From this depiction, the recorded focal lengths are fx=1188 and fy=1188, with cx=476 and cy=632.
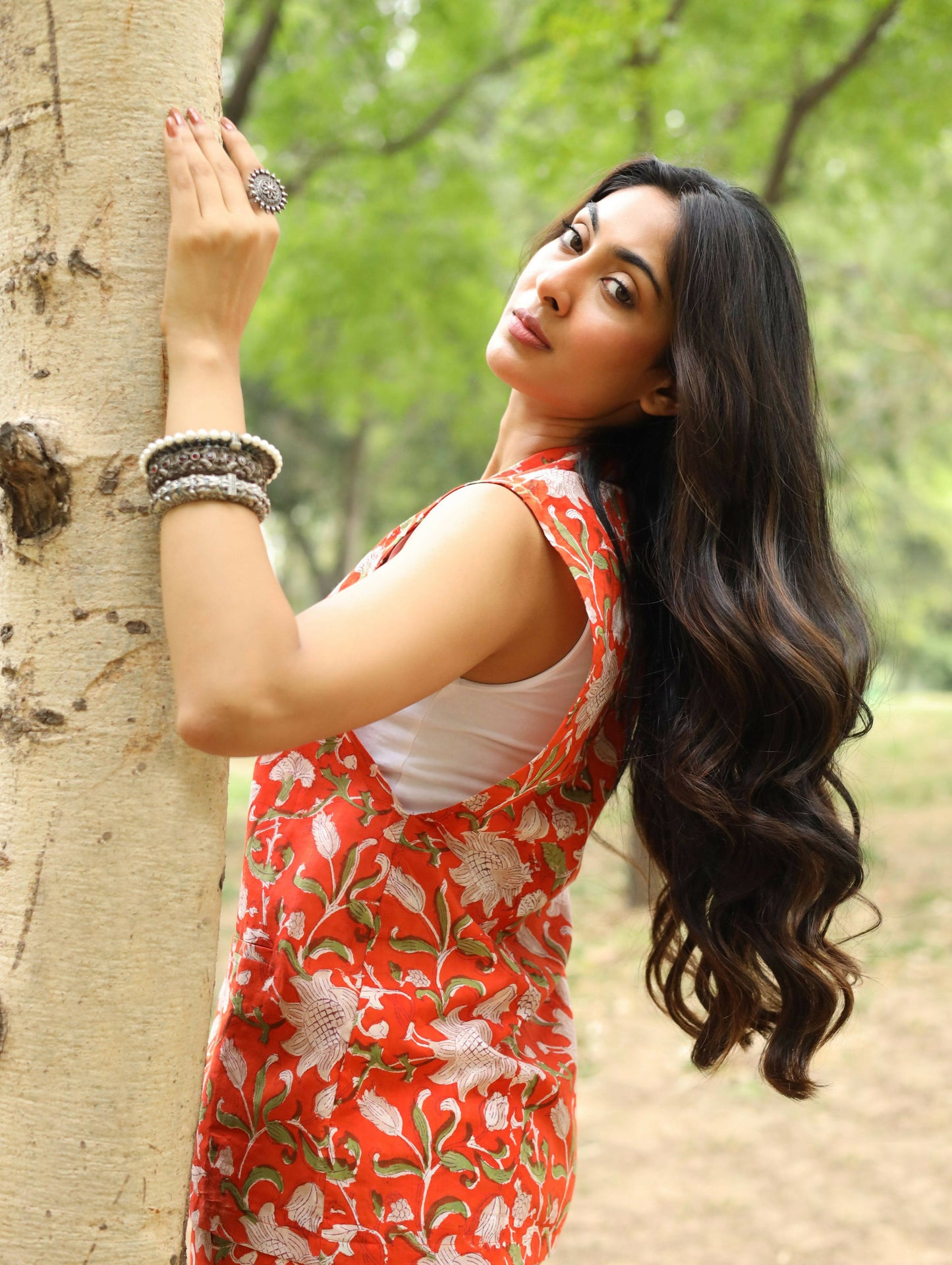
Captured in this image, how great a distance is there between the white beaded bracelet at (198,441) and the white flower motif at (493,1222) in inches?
36.5

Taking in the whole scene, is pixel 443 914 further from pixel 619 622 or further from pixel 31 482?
pixel 31 482

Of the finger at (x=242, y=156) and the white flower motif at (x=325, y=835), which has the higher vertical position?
the finger at (x=242, y=156)

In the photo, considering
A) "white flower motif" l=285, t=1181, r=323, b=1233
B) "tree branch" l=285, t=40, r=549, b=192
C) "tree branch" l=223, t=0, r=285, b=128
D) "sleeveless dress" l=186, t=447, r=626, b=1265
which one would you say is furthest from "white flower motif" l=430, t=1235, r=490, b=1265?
"tree branch" l=285, t=40, r=549, b=192

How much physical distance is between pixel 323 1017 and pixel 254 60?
20.5ft

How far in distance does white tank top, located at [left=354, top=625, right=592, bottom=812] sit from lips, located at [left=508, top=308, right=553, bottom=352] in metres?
0.43

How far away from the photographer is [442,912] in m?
1.49

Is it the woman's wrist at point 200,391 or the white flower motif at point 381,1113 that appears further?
the white flower motif at point 381,1113

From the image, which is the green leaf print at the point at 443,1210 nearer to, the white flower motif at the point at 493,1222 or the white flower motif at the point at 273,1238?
the white flower motif at the point at 493,1222

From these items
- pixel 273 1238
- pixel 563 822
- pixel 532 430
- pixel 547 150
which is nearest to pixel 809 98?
pixel 547 150

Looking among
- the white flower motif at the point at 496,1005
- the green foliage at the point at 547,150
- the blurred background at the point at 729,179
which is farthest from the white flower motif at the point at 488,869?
the green foliage at the point at 547,150

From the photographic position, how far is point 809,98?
6797 mm

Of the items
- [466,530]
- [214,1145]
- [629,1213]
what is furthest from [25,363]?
[629,1213]

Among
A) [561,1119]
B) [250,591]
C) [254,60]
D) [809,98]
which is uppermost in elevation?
[809,98]

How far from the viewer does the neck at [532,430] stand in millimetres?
1758
